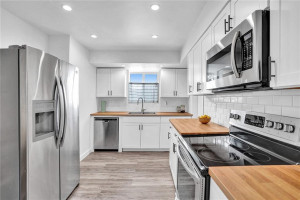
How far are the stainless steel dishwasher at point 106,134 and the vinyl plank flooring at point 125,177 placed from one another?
26 cm

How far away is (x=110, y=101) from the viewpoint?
183 inches

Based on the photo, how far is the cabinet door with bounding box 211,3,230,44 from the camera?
1.44 metres

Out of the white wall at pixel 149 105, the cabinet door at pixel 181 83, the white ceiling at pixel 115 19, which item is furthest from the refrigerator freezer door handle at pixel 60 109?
the cabinet door at pixel 181 83

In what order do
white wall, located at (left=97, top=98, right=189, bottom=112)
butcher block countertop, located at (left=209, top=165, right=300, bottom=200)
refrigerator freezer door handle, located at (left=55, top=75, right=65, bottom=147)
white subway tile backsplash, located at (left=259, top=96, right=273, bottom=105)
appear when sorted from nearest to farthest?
butcher block countertop, located at (left=209, top=165, right=300, bottom=200) → white subway tile backsplash, located at (left=259, top=96, right=273, bottom=105) → refrigerator freezer door handle, located at (left=55, top=75, right=65, bottom=147) → white wall, located at (left=97, top=98, right=189, bottom=112)

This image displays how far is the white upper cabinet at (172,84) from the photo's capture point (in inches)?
172

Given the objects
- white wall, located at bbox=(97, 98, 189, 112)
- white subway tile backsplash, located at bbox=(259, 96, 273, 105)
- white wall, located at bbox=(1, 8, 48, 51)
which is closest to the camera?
white subway tile backsplash, located at bbox=(259, 96, 273, 105)

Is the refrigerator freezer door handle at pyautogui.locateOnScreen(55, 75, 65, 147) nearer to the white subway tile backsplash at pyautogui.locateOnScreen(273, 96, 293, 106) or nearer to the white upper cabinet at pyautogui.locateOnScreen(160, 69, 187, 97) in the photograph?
the white subway tile backsplash at pyautogui.locateOnScreen(273, 96, 293, 106)

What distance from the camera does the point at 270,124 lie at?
1.13m

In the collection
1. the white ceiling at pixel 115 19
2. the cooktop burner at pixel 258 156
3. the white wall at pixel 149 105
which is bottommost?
the cooktop burner at pixel 258 156

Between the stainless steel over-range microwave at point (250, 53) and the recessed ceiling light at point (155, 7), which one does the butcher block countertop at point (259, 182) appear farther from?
the recessed ceiling light at point (155, 7)

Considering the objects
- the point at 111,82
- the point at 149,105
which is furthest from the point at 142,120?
the point at 111,82

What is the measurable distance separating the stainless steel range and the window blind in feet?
10.6

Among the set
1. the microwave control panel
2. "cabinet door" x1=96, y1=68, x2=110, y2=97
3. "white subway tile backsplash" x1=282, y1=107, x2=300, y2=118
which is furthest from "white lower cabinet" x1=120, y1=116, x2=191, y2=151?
the microwave control panel

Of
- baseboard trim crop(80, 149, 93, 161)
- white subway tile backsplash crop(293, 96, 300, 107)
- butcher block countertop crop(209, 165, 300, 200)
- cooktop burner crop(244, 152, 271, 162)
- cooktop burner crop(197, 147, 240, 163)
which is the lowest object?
baseboard trim crop(80, 149, 93, 161)
